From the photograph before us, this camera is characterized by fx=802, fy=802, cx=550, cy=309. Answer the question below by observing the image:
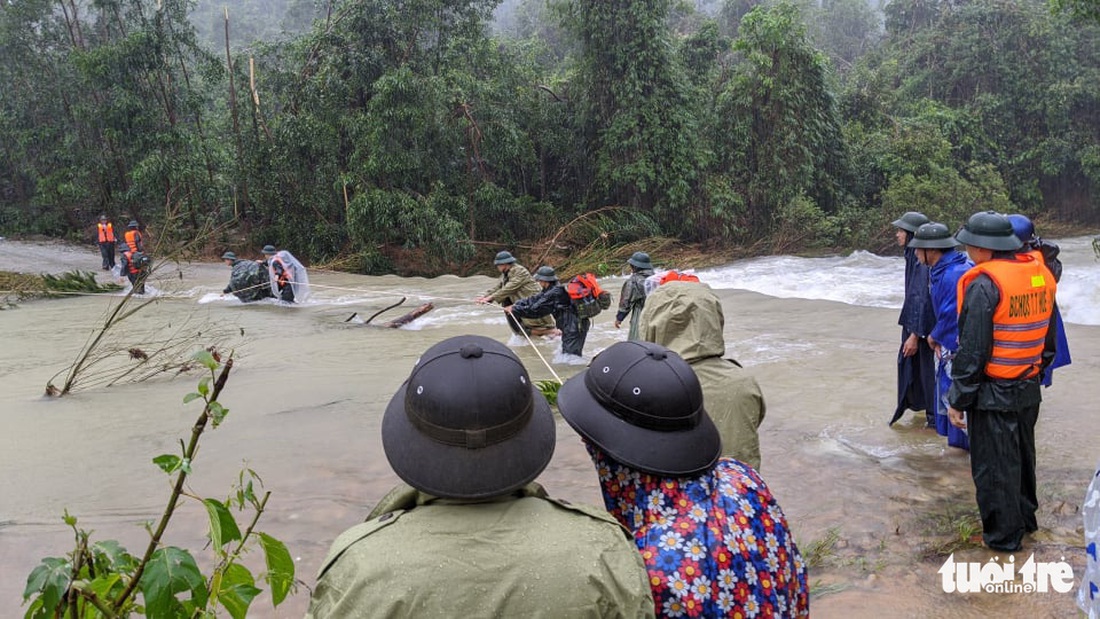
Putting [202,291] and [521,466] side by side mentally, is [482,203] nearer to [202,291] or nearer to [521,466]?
[202,291]

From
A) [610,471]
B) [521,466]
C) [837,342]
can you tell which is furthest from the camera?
[837,342]

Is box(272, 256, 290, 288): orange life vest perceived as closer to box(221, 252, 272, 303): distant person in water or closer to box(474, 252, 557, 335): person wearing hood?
box(221, 252, 272, 303): distant person in water

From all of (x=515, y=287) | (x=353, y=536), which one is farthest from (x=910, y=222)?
(x=353, y=536)

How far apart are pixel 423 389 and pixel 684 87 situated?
61.4 feet

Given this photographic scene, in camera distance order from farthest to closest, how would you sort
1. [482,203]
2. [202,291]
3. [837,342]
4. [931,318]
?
1. [482,203]
2. [202,291]
3. [837,342]
4. [931,318]

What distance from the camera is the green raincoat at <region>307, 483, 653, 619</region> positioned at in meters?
1.41

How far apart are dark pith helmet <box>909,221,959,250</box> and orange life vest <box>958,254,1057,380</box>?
1.37m

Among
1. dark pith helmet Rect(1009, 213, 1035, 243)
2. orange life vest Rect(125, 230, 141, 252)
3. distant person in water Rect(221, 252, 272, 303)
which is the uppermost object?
dark pith helmet Rect(1009, 213, 1035, 243)

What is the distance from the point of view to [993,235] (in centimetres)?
349

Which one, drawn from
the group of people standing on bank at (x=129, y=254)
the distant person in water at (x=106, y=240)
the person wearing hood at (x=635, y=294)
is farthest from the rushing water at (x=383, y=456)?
the distant person in water at (x=106, y=240)

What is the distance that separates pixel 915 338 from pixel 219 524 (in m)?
4.72

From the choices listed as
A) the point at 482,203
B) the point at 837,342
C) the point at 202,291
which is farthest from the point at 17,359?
the point at 482,203

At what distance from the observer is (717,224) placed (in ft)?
63.8

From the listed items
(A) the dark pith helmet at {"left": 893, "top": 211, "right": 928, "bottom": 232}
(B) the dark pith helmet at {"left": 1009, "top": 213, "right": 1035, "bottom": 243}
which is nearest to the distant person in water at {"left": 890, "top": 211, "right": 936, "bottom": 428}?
(A) the dark pith helmet at {"left": 893, "top": 211, "right": 928, "bottom": 232}
